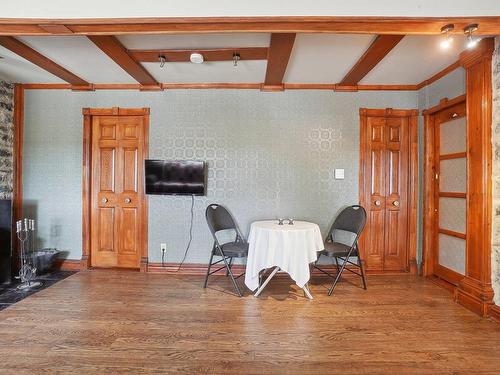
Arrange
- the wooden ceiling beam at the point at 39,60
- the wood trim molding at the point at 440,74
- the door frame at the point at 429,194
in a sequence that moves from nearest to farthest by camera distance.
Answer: the wooden ceiling beam at the point at 39,60 → the wood trim molding at the point at 440,74 → the door frame at the point at 429,194

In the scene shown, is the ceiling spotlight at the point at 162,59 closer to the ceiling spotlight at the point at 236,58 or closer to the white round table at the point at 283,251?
the ceiling spotlight at the point at 236,58

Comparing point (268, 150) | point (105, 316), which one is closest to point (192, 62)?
point (268, 150)

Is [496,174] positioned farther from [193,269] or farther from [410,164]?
[193,269]

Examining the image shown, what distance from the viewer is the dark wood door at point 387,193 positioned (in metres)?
3.79

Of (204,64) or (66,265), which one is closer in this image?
(204,64)

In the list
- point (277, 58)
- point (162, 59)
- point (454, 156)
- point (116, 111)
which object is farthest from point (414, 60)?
point (116, 111)

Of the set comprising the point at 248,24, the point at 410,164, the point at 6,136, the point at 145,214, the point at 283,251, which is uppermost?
the point at 248,24

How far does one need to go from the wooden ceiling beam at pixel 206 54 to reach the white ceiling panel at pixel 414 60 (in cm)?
130

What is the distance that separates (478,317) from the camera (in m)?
2.55

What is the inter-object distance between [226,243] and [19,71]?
319 cm

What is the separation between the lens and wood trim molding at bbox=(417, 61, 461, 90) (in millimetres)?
3080

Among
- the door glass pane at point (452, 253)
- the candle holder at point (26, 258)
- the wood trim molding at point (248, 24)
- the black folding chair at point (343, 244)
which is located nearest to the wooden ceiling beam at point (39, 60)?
the wood trim molding at point (248, 24)

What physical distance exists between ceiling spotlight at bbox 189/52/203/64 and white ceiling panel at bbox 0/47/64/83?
1825 mm

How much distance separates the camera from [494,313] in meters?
2.48
